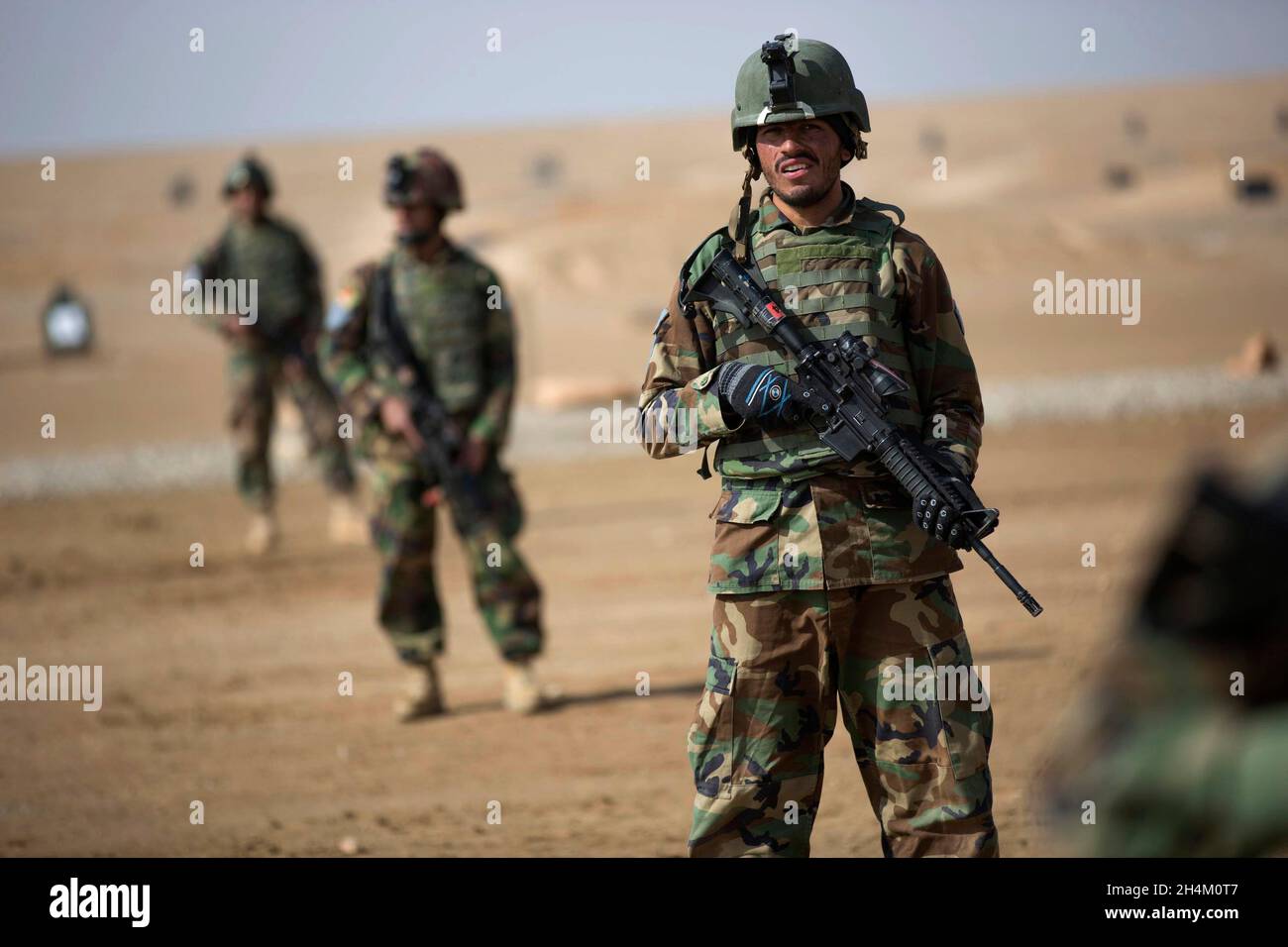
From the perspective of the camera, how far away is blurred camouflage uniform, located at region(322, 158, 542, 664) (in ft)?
26.0

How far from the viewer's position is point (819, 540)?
4375 millimetres

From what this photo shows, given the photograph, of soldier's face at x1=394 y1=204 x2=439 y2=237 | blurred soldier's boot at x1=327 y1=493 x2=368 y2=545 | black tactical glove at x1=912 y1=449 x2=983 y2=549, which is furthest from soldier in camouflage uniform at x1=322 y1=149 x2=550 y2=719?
blurred soldier's boot at x1=327 y1=493 x2=368 y2=545

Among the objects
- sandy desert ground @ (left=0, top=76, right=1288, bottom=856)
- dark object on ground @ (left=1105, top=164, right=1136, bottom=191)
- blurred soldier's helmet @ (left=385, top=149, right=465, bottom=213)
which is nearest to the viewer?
sandy desert ground @ (left=0, top=76, right=1288, bottom=856)

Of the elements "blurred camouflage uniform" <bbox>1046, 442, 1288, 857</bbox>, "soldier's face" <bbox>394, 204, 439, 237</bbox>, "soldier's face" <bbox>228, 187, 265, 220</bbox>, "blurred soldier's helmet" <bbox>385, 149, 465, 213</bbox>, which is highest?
"soldier's face" <bbox>228, 187, 265, 220</bbox>

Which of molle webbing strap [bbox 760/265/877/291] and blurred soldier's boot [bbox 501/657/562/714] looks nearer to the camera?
molle webbing strap [bbox 760/265/877/291]

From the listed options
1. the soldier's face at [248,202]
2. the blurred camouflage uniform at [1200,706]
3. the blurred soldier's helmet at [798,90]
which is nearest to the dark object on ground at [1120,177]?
the soldier's face at [248,202]

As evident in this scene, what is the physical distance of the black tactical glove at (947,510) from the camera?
4230 millimetres

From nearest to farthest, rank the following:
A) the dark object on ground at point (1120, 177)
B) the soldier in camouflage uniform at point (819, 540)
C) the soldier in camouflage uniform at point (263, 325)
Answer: the soldier in camouflage uniform at point (819, 540)
the soldier in camouflage uniform at point (263, 325)
the dark object on ground at point (1120, 177)

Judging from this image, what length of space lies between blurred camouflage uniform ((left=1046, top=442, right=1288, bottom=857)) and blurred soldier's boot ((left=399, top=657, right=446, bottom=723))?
6814 mm

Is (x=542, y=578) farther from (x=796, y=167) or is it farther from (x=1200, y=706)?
(x=1200, y=706)

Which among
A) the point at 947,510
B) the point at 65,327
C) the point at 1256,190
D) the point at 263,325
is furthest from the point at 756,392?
the point at 1256,190

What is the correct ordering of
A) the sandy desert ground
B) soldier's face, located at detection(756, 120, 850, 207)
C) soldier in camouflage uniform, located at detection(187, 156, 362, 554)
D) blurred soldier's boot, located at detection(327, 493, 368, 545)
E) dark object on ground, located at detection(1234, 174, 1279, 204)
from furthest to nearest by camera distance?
1. dark object on ground, located at detection(1234, 174, 1279, 204)
2. blurred soldier's boot, located at detection(327, 493, 368, 545)
3. soldier in camouflage uniform, located at detection(187, 156, 362, 554)
4. the sandy desert ground
5. soldier's face, located at detection(756, 120, 850, 207)

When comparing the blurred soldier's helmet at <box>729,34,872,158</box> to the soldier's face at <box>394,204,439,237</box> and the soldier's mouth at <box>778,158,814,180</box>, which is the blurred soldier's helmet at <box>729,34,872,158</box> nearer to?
the soldier's mouth at <box>778,158,814,180</box>

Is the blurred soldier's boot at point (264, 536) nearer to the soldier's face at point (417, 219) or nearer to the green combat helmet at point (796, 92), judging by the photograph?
the soldier's face at point (417, 219)
